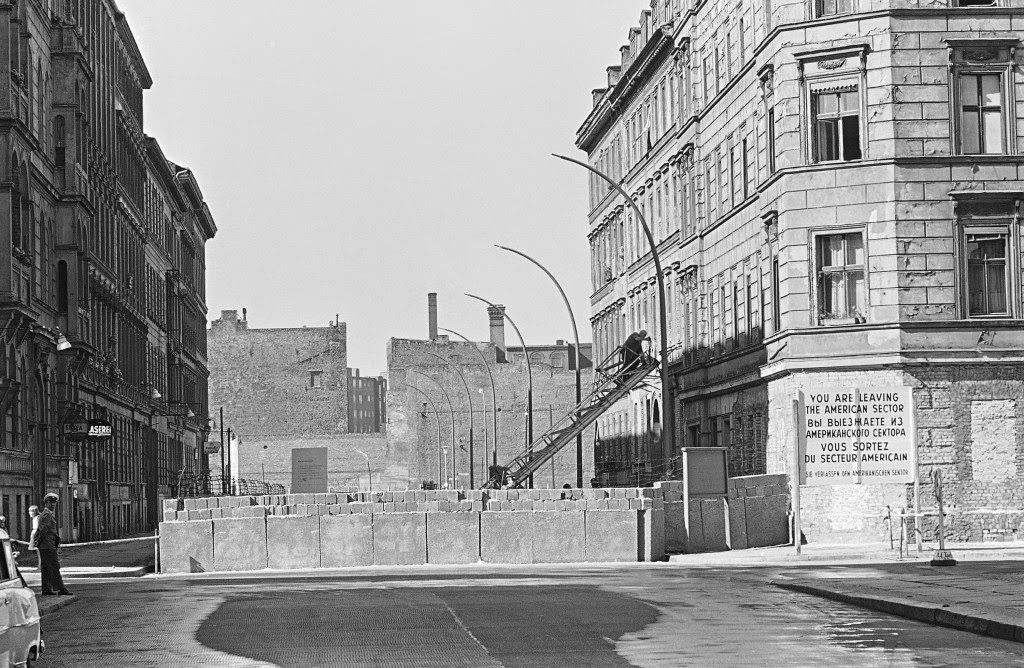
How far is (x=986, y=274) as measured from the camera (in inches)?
1670

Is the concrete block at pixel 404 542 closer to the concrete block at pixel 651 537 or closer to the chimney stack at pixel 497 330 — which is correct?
the concrete block at pixel 651 537

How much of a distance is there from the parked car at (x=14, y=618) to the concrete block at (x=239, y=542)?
83.1 ft

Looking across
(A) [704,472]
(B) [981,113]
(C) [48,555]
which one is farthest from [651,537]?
(C) [48,555]

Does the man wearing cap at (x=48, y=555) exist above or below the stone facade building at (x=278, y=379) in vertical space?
below

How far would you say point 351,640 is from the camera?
19.2 metres

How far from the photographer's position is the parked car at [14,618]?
13.2 metres

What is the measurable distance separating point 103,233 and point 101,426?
15047mm

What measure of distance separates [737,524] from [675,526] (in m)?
1.64

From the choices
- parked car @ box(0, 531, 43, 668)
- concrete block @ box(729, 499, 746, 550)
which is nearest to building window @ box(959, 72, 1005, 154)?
concrete block @ box(729, 499, 746, 550)

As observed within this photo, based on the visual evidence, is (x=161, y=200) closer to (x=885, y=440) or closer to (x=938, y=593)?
(x=885, y=440)

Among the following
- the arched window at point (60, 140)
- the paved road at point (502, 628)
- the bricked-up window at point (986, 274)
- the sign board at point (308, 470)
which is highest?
the arched window at point (60, 140)

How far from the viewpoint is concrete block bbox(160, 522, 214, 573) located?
39.8 metres

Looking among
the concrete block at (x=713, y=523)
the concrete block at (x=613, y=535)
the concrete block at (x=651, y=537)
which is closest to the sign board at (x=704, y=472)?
the concrete block at (x=713, y=523)

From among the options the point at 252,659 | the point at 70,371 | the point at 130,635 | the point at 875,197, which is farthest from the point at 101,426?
the point at 252,659
